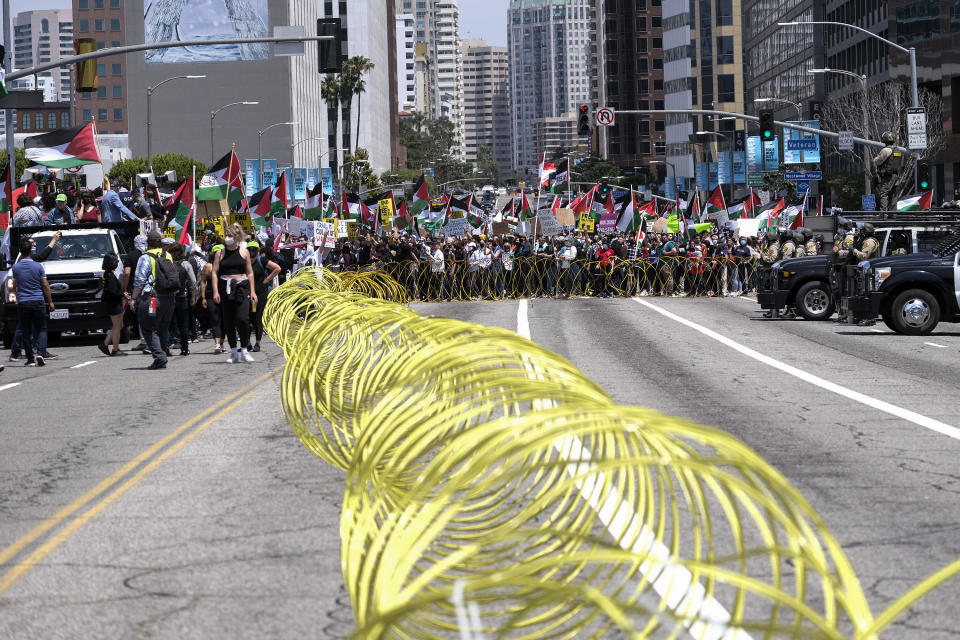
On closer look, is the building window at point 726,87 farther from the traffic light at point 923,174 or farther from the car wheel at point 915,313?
the car wheel at point 915,313

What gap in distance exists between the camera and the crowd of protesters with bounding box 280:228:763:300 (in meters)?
43.1

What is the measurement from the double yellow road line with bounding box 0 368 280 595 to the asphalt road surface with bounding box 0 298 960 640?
24mm

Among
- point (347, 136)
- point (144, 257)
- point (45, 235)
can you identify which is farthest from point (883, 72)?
point (347, 136)

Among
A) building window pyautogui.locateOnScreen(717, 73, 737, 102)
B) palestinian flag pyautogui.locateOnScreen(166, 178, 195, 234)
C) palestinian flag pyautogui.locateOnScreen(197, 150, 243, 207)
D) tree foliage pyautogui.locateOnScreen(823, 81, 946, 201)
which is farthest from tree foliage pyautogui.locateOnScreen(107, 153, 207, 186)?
palestinian flag pyautogui.locateOnScreen(166, 178, 195, 234)

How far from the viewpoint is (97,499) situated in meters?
9.52

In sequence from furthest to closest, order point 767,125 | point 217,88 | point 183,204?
point 217,88 < point 767,125 < point 183,204

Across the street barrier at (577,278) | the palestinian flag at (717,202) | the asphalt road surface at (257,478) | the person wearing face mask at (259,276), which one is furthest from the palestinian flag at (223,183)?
the palestinian flag at (717,202)

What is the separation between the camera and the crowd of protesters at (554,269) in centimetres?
4306

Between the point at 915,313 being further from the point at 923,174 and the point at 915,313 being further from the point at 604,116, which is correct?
the point at 604,116

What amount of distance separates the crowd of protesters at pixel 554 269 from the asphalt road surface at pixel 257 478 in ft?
69.8

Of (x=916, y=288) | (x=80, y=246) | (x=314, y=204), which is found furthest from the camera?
(x=314, y=204)

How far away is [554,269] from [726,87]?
11497 centimetres

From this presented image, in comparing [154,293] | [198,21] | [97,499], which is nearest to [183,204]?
[154,293]

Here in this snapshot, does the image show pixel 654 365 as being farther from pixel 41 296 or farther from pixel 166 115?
pixel 166 115
